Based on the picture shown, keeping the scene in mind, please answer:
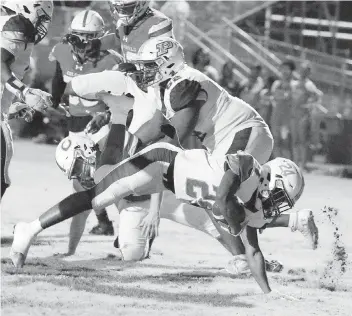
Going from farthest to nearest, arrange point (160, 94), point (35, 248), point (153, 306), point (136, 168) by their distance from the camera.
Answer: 1. point (35, 248)
2. point (160, 94)
3. point (136, 168)
4. point (153, 306)

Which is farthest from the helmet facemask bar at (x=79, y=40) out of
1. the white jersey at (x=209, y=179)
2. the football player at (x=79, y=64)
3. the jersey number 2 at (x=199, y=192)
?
the jersey number 2 at (x=199, y=192)

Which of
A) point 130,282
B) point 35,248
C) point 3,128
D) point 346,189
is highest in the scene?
point 3,128

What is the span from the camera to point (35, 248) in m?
5.12

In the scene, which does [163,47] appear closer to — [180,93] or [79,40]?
[180,93]

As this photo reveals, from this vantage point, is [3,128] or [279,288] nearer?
[279,288]

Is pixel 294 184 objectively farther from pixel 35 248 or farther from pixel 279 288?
pixel 35 248

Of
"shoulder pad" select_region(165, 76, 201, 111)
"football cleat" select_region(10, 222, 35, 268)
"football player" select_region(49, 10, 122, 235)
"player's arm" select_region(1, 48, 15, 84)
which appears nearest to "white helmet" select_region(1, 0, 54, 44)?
"player's arm" select_region(1, 48, 15, 84)

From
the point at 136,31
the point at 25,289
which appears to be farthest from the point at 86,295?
the point at 136,31

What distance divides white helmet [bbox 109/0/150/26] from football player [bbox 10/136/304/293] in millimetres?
1122

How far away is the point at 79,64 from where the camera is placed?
17.0 feet

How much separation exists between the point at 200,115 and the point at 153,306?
1.02 m

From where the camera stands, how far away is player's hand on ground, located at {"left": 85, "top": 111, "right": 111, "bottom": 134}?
4.76 meters

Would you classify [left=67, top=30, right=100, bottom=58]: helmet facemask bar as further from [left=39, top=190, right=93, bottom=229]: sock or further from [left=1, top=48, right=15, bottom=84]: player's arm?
[left=39, top=190, right=93, bottom=229]: sock

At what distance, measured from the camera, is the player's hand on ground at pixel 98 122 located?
4762mm
